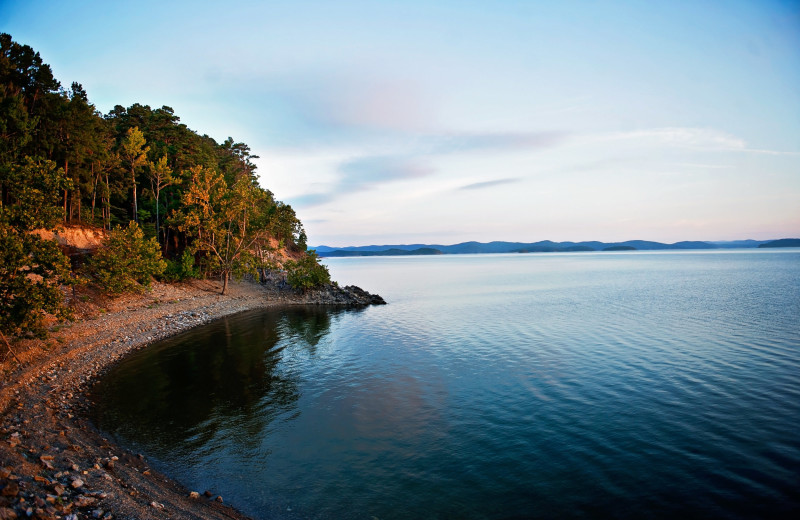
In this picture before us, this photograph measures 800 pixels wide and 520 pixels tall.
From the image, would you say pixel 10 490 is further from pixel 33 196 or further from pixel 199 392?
pixel 33 196

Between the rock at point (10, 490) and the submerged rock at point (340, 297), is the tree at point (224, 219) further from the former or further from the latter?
the rock at point (10, 490)

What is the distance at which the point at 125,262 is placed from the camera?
39625mm

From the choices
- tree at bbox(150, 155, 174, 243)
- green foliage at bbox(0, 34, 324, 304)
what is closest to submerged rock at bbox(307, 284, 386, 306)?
green foliage at bbox(0, 34, 324, 304)

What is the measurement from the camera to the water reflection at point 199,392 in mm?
16859

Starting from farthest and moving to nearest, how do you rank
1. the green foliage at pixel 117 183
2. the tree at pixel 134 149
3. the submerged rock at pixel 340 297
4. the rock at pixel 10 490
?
the submerged rock at pixel 340 297 < the tree at pixel 134 149 < the green foliage at pixel 117 183 < the rock at pixel 10 490

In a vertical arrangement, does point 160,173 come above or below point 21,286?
above

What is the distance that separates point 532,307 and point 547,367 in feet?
96.8

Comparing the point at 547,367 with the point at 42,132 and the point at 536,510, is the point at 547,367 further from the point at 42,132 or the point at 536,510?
the point at 42,132

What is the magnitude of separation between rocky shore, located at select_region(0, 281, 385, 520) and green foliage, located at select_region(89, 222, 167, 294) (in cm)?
340

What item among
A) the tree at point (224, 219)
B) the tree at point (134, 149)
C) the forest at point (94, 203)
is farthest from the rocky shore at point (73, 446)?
the tree at point (134, 149)

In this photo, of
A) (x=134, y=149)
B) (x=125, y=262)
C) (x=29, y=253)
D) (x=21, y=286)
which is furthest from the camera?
(x=134, y=149)

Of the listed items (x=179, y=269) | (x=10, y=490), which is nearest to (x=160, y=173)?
(x=179, y=269)

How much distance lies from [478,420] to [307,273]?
162ft

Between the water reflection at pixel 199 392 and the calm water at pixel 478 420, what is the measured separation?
13 centimetres
